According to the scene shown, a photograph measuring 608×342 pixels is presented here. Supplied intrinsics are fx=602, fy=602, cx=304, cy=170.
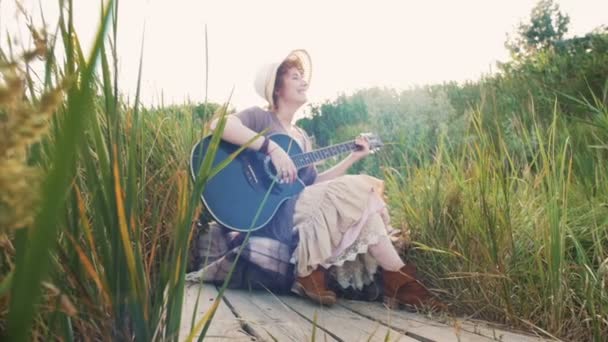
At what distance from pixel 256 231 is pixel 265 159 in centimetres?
31

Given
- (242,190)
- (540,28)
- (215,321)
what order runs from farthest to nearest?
(540,28) < (242,190) < (215,321)

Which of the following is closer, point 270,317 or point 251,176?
point 270,317

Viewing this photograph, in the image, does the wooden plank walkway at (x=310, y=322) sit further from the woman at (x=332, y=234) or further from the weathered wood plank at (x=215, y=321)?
the woman at (x=332, y=234)

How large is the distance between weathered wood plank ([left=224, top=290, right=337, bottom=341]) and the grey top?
25cm

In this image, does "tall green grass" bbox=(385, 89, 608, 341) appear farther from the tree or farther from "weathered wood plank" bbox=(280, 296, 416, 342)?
the tree

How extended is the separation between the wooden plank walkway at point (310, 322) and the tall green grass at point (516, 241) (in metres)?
0.18

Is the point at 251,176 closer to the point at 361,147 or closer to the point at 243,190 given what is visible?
the point at 243,190

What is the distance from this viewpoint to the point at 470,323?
2.02 m

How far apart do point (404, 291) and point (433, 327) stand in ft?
1.44

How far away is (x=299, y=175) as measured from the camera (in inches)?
105

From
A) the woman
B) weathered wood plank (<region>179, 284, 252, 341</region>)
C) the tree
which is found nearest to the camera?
weathered wood plank (<region>179, 284, 252, 341</region>)

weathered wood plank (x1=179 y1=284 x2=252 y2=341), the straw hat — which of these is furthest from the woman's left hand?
weathered wood plank (x1=179 y1=284 x2=252 y2=341)

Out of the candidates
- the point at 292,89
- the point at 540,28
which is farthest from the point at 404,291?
the point at 540,28

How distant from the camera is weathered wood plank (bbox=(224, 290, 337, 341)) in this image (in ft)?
5.56
